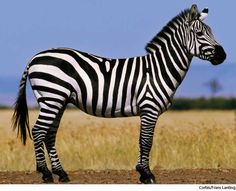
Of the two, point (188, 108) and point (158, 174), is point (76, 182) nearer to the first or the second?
point (158, 174)

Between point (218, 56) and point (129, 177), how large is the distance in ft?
9.74

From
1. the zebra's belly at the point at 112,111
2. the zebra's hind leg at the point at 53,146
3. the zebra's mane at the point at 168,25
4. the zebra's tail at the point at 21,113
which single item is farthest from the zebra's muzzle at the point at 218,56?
the zebra's tail at the point at 21,113

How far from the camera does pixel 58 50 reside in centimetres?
1200

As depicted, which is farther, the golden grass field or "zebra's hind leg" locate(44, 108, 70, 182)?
the golden grass field

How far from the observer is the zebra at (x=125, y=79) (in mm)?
11695

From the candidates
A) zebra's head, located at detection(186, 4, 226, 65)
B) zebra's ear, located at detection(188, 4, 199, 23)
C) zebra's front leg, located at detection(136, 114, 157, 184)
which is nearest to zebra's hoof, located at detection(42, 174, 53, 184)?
zebra's front leg, located at detection(136, 114, 157, 184)

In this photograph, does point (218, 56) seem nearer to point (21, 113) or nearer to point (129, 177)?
point (129, 177)

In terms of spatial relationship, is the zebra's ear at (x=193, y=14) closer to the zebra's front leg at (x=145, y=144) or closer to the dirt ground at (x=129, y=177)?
the zebra's front leg at (x=145, y=144)

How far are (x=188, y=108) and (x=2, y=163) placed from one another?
138ft

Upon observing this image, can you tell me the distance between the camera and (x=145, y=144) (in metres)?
11.6

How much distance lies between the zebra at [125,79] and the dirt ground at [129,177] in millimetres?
777

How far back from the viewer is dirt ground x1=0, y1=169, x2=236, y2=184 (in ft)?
41.2

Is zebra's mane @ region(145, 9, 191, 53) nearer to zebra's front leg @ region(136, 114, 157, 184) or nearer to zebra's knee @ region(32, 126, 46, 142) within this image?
zebra's front leg @ region(136, 114, 157, 184)

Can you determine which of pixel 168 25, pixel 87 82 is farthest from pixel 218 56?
pixel 87 82
